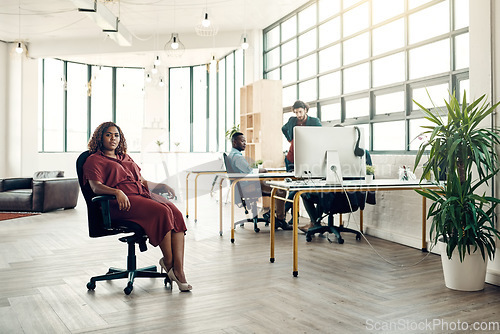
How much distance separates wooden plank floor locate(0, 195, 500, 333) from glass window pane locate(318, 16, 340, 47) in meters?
3.33

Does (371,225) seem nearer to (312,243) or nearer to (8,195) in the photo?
(312,243)

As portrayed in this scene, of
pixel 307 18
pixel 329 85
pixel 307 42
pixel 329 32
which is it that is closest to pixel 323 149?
pixel 329 85

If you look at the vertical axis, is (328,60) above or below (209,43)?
below

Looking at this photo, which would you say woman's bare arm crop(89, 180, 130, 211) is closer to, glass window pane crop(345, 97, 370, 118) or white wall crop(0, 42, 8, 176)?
glass window pane crop(345, 97, 370, 118)

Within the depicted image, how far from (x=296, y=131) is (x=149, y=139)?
9012mm

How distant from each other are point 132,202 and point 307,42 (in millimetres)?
5242

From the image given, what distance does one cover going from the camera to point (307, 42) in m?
7.43

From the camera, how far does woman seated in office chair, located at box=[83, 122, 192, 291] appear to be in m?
3.07

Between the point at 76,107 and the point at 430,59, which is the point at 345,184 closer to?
the point at 430,59

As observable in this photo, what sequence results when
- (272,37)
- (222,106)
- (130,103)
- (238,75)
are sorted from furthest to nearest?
(130,103), (222,106), (238,75), (272,37)

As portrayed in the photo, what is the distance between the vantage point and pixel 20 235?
17.6ft

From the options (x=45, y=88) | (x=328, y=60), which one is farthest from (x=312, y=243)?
(x=45, y=88)

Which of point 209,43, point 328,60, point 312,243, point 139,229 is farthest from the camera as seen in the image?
point 209,43

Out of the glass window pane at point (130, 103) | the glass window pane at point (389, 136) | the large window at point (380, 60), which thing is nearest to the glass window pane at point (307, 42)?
the large window at point (380, 60)
